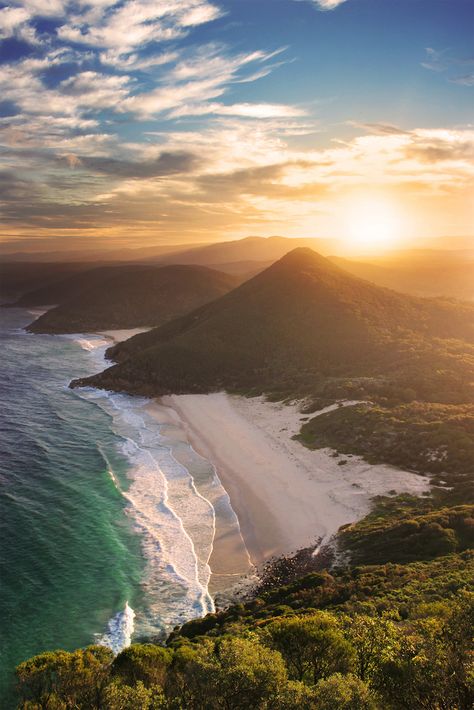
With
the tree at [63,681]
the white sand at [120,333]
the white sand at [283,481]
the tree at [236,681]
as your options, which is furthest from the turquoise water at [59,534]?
the white sand at [120,333]

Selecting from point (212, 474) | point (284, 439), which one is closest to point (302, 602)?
point (212, 474)

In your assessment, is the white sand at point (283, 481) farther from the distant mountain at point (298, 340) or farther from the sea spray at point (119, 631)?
the distant mountain at point (298, 340)

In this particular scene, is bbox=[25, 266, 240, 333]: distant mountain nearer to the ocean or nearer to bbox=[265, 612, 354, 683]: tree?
the ocean

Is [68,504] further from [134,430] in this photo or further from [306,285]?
[306,285]

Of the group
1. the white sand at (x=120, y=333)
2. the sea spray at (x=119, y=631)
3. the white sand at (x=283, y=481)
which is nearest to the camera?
the sea spray at (x=119, y=631)

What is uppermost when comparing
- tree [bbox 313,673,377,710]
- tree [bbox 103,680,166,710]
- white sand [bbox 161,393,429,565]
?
tree [bbox 313,673,377,710]

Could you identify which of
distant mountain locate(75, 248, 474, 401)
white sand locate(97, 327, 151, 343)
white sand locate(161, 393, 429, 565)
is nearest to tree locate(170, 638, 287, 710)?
white sand locate(161, 393, 429, 565)

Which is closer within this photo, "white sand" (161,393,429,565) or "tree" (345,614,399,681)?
"tree" (345,614,399,681)
